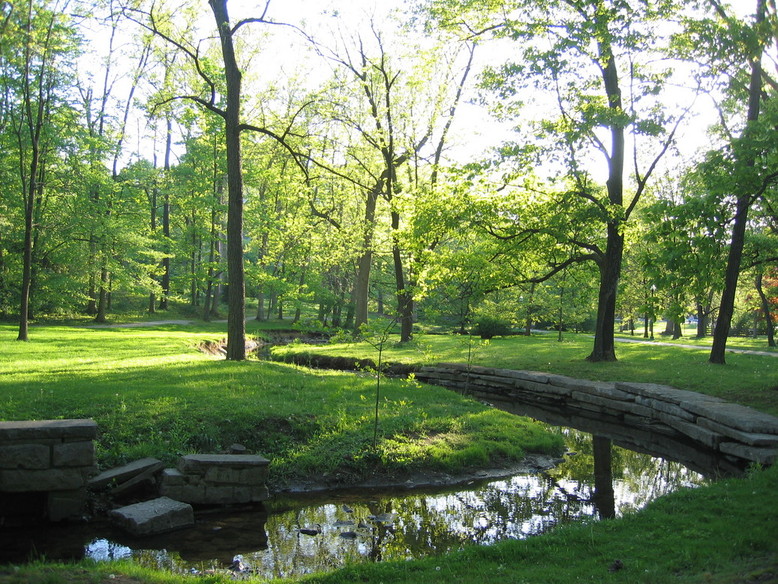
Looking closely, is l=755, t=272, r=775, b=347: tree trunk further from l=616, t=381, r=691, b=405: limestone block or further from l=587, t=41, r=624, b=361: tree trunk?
l=616, t=381, r=691, b=405: limestone block

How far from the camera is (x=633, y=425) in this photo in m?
12.2

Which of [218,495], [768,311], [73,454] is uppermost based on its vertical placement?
[768,311]

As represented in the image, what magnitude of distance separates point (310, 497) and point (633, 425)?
7.79 metres

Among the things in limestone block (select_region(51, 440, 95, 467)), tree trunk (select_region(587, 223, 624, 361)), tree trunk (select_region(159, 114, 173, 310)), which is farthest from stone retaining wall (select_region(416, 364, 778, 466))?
tree trunk (select_region(159, 114, 173, 310))

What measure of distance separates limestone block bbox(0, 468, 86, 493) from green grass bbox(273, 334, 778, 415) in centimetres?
553

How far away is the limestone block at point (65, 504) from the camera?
6.37 metres

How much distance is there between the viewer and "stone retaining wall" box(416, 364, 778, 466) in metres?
8.57

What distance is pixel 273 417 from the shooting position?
9.02 m

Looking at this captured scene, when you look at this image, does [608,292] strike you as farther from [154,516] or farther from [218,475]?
[154,516]

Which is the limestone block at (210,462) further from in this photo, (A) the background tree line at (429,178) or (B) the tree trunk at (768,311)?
(B) the tree trunk at (768,311)

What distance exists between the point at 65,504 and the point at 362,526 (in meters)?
3.32

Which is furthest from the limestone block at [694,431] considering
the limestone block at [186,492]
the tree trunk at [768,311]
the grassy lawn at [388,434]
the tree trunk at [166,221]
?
the tree trunk at [166,221]

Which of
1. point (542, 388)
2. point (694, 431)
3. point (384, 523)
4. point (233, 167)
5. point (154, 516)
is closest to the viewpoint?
point (154, 516)

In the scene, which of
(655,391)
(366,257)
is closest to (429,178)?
(366,257)
